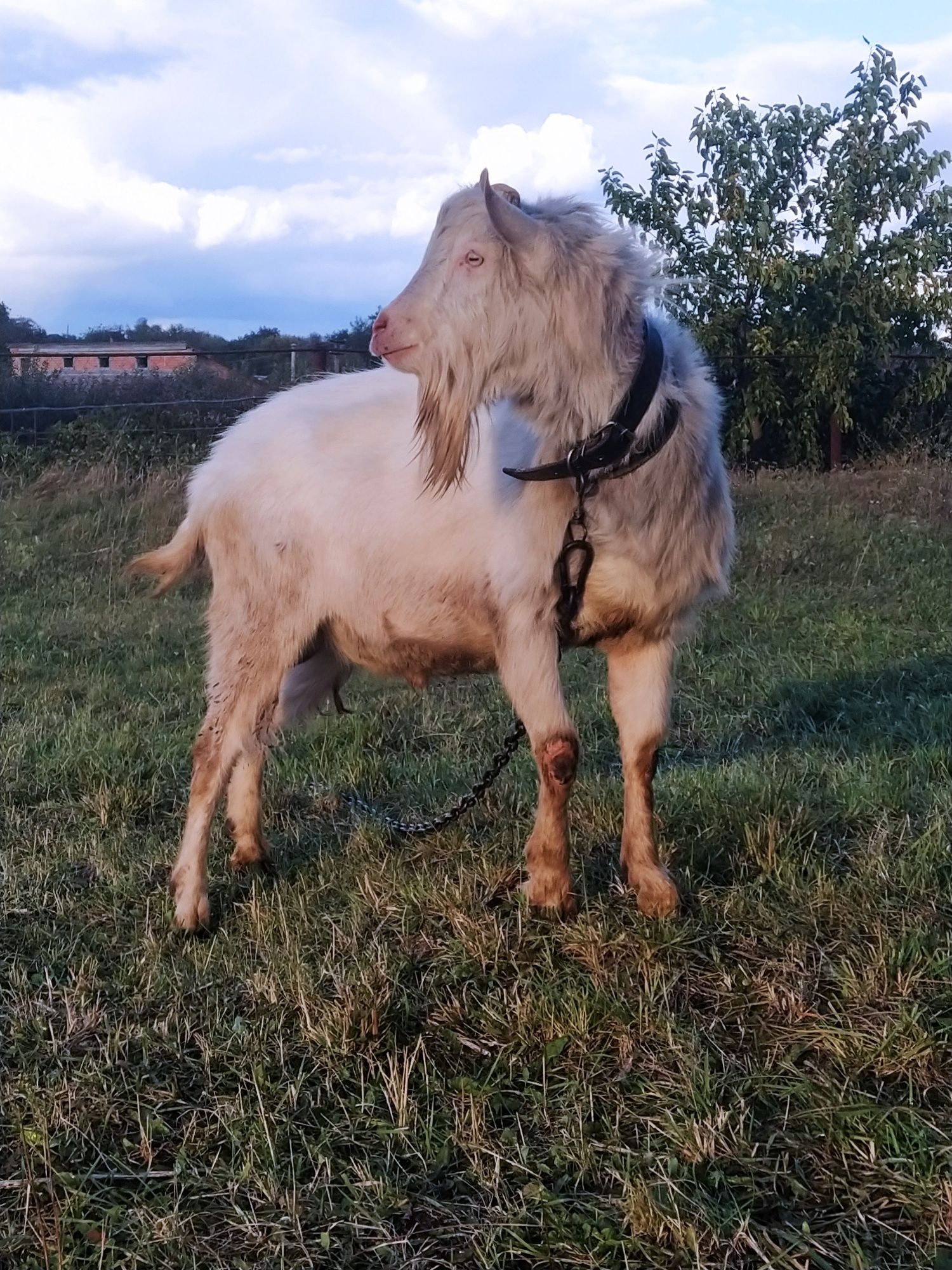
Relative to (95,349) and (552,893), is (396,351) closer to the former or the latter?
(552,893)

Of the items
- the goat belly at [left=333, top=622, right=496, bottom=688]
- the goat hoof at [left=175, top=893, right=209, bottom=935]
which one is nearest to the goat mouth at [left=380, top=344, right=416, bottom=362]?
the goat belly at [left=333, top=622, right=496, bottom=688]

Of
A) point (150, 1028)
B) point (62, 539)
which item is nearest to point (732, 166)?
point (62, 539)

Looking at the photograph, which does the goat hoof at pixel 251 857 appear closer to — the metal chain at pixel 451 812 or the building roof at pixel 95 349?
the metal chain at pixel 451 812

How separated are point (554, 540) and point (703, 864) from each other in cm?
111

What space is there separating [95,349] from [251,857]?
637 inches

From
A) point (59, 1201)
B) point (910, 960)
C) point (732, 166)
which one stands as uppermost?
point (732, 166)

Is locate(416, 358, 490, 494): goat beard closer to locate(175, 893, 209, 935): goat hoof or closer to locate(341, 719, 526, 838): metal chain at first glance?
locate(341, 719, 526, 838): metal chain

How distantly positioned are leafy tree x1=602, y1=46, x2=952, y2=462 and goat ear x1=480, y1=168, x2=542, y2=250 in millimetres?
10639

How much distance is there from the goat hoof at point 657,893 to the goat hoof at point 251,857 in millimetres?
1299

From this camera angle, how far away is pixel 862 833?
3.79m

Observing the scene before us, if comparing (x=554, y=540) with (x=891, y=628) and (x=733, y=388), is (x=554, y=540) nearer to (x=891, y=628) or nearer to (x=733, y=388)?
(x=891, y=628)

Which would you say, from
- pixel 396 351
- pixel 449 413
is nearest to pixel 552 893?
pixel 449 413

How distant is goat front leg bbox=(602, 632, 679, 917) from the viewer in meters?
3.53

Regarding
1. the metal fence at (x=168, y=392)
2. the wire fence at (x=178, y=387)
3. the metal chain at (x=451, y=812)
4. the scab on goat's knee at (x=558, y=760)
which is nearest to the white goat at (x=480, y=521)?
the scab on goat's knee at (x=558, y=760)
